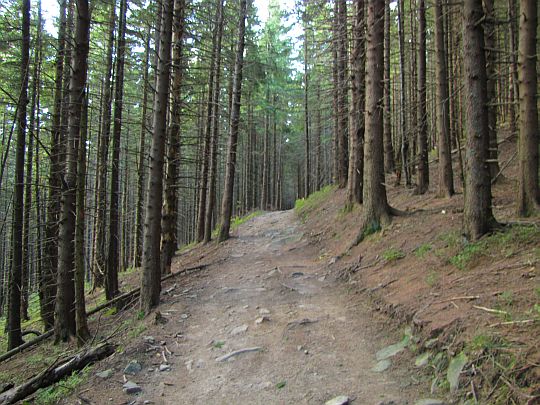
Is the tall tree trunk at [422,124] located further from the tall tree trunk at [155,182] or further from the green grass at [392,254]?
the tall tree trunk at [155,182]

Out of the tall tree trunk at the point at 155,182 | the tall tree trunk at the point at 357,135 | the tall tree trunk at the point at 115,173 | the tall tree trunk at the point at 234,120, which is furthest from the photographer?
the tall tree trunk at the point at 234,120

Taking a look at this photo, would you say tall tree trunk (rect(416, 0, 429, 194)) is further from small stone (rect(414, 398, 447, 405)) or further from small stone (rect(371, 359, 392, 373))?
small stone (rect(414, 398, 447, 405))

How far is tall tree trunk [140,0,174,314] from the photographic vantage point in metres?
8.39

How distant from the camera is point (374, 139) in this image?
977cm

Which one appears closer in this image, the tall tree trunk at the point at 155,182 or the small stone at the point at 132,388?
the small stone at the point at 132,388

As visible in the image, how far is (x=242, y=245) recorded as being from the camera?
48.0 feet

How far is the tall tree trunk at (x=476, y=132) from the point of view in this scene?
6.30 meters

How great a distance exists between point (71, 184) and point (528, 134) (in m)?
8.03

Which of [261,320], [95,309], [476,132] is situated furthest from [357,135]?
[95,309]

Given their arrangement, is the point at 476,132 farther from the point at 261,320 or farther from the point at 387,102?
the point at 387,102

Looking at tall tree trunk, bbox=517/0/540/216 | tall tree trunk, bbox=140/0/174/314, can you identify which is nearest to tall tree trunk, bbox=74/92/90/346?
tall tree trunk, bbox=140/0/174/314

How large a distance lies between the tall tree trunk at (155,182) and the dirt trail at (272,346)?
550 mm

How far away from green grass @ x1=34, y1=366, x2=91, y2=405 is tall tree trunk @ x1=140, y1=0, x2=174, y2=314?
265 cm

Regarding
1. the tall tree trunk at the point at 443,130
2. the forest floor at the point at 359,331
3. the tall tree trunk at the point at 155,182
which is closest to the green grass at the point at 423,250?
the forest floor at the point at 359,331
